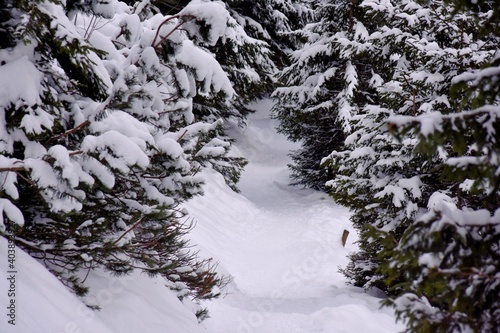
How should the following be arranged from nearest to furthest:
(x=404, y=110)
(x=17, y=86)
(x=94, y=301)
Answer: (x=17, y=86)
(x=94, y=301)
(x=404, y=110)

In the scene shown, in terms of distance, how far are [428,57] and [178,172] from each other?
162 inches

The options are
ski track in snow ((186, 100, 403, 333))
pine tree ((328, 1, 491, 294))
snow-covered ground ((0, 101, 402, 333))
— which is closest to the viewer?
snow-covered ground ((0, 101, 402, 333))

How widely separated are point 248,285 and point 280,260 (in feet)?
5.32

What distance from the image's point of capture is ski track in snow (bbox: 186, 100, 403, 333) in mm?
5891

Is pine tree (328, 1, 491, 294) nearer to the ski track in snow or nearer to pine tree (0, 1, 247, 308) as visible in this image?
the ski track in snow

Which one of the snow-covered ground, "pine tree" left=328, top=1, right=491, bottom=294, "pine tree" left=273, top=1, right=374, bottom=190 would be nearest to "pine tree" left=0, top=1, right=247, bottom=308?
the snow-covered ground

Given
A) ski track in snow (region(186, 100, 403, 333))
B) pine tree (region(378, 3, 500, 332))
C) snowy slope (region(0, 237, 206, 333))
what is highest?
pine tree (region(378, 3, 500, 332))

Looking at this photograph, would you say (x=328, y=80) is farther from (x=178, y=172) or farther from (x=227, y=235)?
(x=178, y=172)

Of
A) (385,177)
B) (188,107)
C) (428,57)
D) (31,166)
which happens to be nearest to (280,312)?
(385,177)

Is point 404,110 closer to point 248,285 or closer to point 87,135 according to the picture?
point 87,135

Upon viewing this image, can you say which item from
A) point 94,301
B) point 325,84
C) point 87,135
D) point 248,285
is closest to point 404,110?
point 87,135

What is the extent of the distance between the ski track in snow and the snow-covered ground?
0.02 m

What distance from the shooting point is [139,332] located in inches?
133

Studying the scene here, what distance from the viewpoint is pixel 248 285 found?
812 cm
